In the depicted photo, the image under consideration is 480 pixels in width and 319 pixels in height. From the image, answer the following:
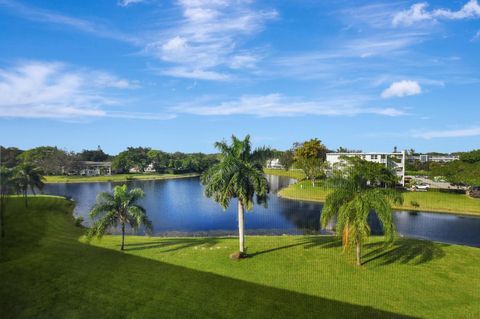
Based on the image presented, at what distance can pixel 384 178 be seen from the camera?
63781 millimetres

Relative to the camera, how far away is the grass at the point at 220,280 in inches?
500

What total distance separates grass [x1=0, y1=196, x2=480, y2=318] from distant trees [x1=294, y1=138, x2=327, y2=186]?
56.8m

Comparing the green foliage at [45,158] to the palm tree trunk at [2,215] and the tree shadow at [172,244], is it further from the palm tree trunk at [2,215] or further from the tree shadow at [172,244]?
the tree shadow at [172,244]

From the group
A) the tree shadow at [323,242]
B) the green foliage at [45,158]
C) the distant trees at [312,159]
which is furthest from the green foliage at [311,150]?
the tree shadow at [323,242]

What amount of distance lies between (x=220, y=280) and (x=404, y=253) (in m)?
11.9

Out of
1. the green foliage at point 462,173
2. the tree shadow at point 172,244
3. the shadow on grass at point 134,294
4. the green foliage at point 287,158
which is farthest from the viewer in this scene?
the green foliage at point 287,158

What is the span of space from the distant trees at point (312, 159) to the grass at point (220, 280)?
5676 centimetres

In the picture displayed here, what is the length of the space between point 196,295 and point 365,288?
7603mm

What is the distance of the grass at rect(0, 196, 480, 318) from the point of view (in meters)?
12.7

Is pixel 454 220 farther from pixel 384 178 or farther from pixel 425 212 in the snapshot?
pixel 384 178

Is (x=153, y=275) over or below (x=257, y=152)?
below

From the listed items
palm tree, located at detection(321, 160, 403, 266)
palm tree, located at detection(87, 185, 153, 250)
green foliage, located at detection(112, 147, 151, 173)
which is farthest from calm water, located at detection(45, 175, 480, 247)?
green foliage, located at detection(112, 147, 151, 173)

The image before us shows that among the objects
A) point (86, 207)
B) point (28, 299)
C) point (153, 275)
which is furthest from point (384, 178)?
point (28, 299)

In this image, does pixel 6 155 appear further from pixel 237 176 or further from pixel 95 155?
pixel 95 155
